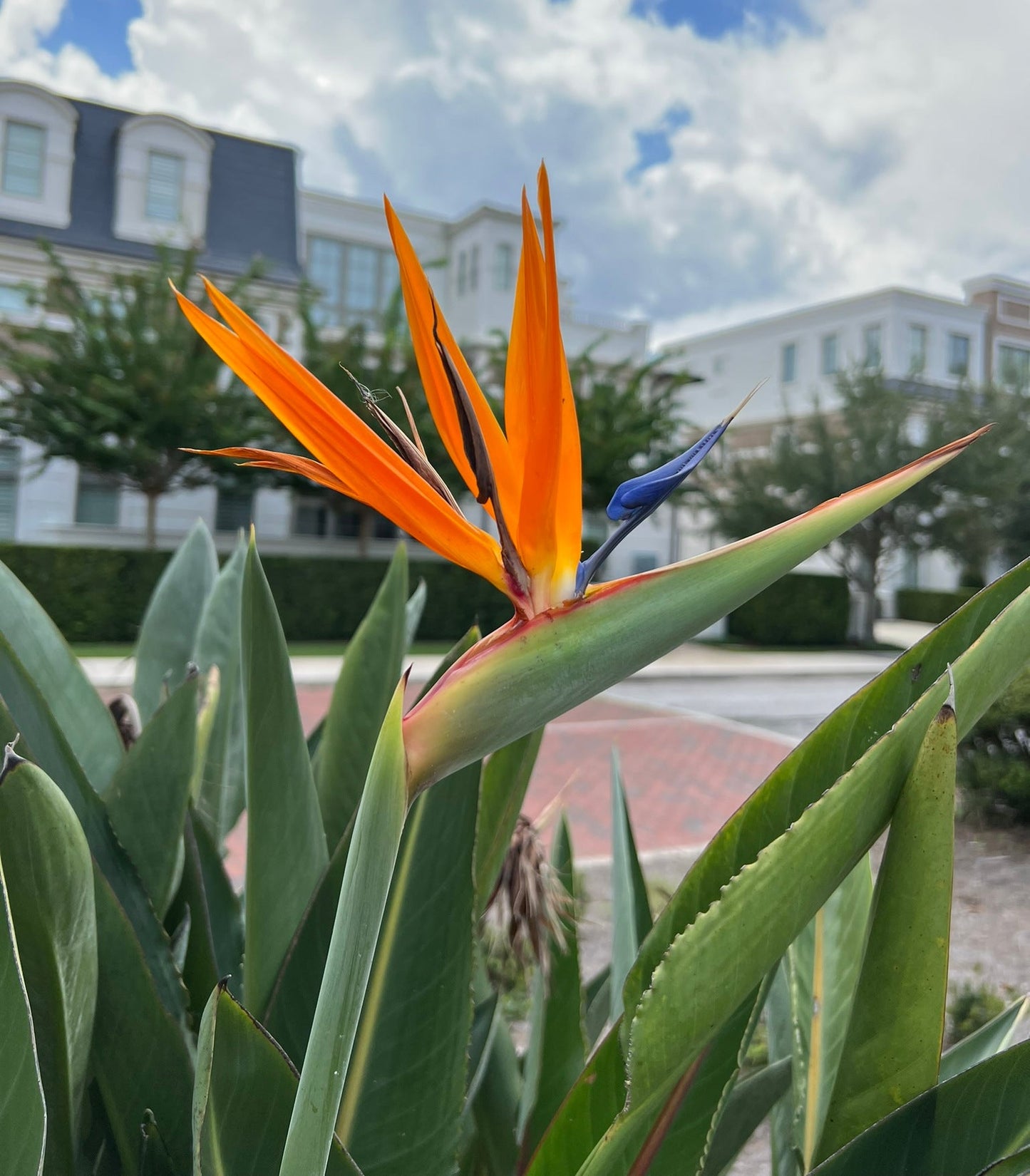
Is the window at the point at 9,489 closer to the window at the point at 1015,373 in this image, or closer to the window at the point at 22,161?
the window at the point at 22,161

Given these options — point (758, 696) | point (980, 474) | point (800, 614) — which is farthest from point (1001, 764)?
point (980, 474)

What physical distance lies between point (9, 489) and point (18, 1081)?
17.0 metres

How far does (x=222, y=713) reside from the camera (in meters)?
1.27

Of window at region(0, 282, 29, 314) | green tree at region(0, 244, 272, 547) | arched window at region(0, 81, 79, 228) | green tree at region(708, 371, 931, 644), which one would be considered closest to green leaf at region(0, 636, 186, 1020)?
green tree at region(0, 244, 272, 547)

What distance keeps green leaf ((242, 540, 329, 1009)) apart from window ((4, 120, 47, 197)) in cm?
1866

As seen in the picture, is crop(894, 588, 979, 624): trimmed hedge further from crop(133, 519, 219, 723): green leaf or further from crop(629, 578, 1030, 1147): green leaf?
crop(629, 578, 1030, 1147): green leaf

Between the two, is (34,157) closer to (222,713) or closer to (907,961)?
(222,713)

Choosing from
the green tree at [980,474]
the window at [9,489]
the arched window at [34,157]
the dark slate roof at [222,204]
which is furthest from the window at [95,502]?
the green tree at [980,474]

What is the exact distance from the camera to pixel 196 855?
864 mm

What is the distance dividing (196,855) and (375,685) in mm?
260

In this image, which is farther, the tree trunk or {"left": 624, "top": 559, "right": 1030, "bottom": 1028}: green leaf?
the tree trunk

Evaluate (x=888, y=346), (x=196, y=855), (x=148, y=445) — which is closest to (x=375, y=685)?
(x=196, y=855)

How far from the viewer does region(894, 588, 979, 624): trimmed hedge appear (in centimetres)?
2156

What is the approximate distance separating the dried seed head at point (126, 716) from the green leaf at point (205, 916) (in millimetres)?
219
